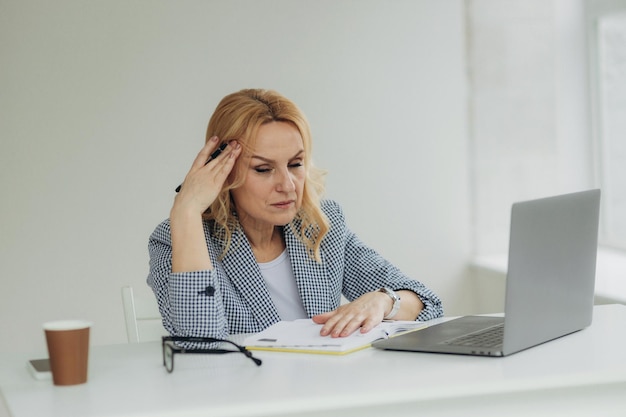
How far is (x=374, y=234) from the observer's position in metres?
4.22

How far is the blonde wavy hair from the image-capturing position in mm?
2248

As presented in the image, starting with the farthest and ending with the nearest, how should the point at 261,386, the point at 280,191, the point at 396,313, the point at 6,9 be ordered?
1. the point at 6,9
2. the point at 280,191
3. the point at 396,313
4. the point at 261,386

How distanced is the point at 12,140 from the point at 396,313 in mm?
2281

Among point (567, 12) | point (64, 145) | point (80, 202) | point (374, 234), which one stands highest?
point (567, 12)

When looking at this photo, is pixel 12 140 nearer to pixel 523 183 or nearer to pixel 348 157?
pixel 348 157

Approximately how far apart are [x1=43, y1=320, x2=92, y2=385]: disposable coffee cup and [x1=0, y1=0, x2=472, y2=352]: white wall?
7.84 feet

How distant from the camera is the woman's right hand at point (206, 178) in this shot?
6.70ft

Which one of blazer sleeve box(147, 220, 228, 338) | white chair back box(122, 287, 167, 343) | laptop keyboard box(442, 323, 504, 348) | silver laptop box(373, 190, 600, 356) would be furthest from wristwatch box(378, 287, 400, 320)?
white chair back box(122, 287, 167, 343)

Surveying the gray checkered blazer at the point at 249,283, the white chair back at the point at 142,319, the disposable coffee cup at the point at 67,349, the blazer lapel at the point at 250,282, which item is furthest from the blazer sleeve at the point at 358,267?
the disposable coffee cup at the point at 67,349

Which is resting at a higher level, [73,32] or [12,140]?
[73,32]

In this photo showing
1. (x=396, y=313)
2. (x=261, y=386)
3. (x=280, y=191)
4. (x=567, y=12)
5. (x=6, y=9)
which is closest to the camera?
(x=261, y=386)

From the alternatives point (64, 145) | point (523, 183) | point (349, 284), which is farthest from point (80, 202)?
point (523, 183)

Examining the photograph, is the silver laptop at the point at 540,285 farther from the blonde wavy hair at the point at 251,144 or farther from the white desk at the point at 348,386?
the blonde wavy hair at the point at 251,144

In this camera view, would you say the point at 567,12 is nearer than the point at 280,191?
No
